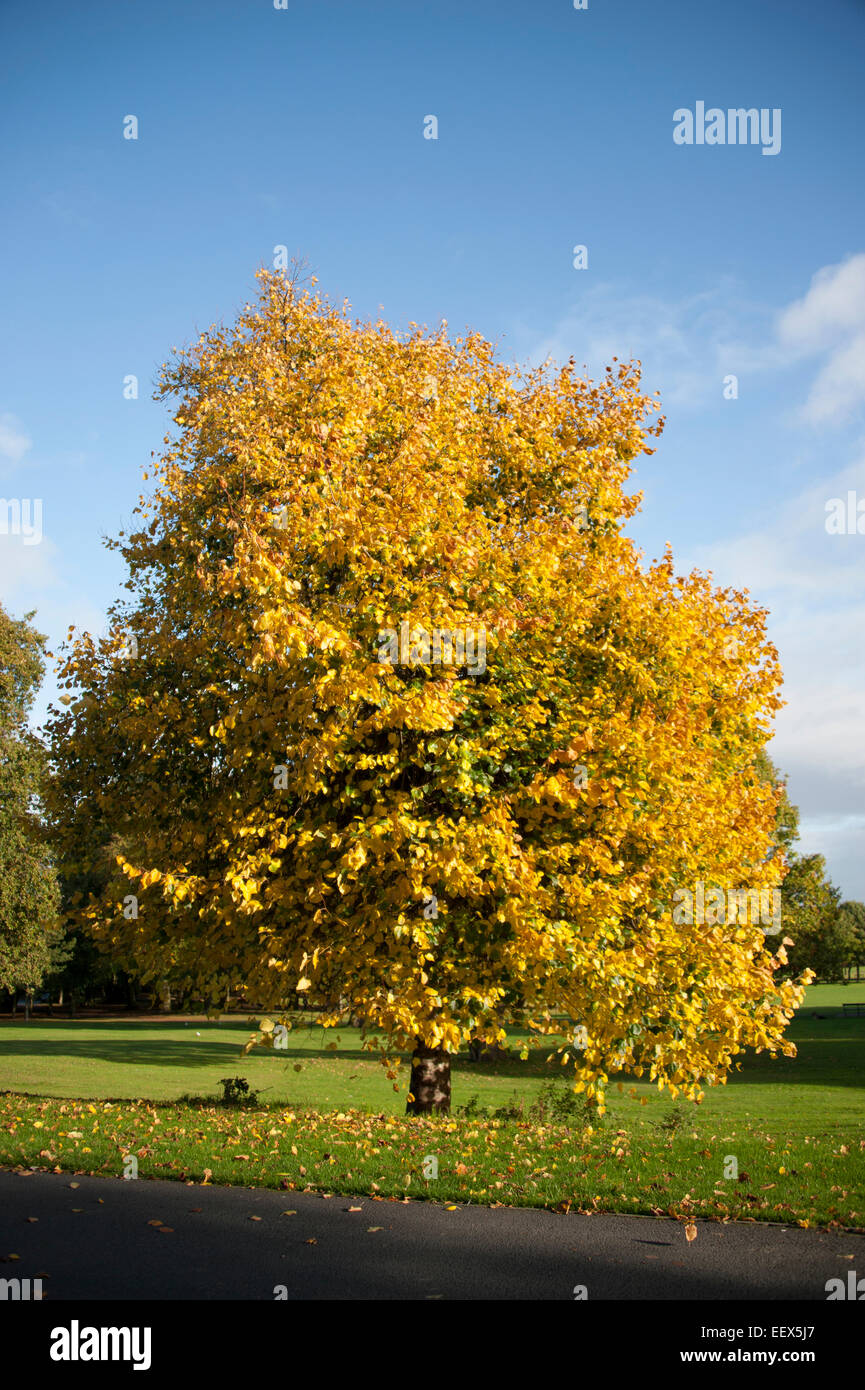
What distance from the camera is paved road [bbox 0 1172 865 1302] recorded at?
18.4 ft

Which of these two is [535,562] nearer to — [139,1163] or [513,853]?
[513,853]

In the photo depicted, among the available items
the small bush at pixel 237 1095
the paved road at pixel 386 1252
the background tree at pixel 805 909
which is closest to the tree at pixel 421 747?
the small bush at pixel 237 1095

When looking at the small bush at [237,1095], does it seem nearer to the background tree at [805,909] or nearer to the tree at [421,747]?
the tree at [421,747]

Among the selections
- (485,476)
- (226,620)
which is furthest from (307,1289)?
(485,476)

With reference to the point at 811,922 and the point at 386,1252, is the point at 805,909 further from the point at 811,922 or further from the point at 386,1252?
the point at 386,1252

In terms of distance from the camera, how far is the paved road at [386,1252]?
5602 millimetres

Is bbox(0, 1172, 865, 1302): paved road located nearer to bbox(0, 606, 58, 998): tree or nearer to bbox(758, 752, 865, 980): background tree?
bbox(758, 752, 865, 980): background tree

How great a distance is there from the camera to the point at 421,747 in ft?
34.4

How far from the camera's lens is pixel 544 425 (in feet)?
48.4

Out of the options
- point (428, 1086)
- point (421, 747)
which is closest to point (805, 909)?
point (428, 1086)

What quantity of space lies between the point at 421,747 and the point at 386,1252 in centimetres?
527

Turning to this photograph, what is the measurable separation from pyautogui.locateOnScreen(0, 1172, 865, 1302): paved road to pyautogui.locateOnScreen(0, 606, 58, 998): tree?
27.9 m

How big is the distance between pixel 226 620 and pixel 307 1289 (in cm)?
719


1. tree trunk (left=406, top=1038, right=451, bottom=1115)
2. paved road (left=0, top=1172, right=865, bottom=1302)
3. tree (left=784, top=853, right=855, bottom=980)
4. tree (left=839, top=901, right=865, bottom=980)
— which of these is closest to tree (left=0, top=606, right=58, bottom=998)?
tree trunk (left=406, top=1038, right=451, bottom=1115)
